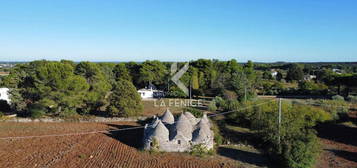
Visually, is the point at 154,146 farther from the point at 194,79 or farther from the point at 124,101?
the point at 194,79

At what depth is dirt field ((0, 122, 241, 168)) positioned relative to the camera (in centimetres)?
1470

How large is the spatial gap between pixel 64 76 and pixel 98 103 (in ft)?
16.2

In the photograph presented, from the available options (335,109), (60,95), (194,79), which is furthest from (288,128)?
(194,79)

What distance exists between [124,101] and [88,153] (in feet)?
30.9

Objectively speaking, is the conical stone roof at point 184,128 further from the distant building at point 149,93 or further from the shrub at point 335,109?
the distant building at point 149,93

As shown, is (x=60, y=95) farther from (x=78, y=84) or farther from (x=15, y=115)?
(x=15, y=115)

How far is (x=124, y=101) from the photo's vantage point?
2522 cm

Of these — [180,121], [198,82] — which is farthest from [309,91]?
[180,121]

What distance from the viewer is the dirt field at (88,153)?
14.7m

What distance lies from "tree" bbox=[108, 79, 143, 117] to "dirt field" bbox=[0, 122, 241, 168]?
458 cm

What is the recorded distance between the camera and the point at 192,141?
54.2 ft

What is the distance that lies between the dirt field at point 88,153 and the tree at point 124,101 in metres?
4.58

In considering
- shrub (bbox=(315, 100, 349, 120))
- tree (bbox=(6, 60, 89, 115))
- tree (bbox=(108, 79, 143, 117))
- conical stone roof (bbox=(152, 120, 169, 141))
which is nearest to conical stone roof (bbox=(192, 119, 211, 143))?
conical stone roof (bbox=(152, 120, 169, 141))

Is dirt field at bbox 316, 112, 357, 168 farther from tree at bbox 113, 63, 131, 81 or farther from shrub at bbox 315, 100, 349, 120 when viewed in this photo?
tree at bbox 113, 63, 131, 81
